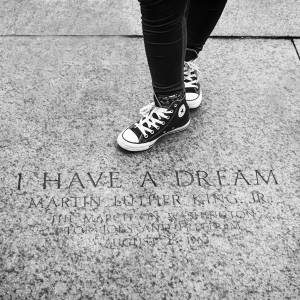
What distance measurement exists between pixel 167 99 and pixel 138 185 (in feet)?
1.46

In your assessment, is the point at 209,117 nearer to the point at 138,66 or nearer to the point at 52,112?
the point at 138,66

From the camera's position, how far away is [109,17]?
278 centimetres

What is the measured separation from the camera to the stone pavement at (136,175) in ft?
4.77

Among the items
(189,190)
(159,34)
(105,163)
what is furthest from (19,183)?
(159,34)

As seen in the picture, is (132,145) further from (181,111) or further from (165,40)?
(165,40)

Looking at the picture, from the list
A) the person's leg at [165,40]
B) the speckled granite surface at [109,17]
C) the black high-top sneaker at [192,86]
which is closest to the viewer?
the person's leg at [165,40]

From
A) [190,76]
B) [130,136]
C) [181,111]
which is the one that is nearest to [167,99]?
[181,111]

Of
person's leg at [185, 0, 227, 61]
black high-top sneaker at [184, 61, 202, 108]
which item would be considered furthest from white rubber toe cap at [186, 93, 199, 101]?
person's leg at [185, 0, 227, 61]

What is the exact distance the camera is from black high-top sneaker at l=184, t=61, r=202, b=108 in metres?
2.09

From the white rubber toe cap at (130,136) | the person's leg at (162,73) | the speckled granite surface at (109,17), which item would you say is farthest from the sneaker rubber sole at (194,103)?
the speckled granite surface at (109,17)

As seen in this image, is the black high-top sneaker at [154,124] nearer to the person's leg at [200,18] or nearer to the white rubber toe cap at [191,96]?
the white rubber toe cap at [191,96]

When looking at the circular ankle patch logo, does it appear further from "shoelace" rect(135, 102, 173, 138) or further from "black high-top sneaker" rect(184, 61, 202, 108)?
"black high-top sneaker" rect(184, 61, 202, 108)

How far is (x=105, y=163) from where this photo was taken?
72.1 inches

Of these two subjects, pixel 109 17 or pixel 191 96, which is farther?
pixel 109 17
